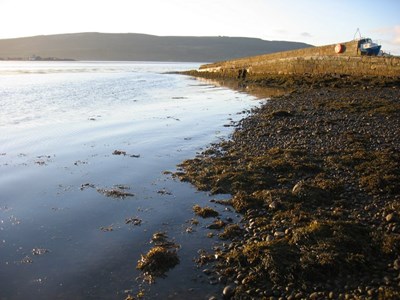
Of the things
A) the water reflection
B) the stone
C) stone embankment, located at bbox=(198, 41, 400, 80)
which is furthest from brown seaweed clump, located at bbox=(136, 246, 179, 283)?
stone embankment, located at bbox=(198, 41, 400, 80)

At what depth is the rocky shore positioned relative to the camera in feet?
20.5

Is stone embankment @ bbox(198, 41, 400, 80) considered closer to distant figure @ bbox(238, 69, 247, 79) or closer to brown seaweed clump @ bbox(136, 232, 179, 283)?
distant figure @ bbox(238, 69, 247, 79)

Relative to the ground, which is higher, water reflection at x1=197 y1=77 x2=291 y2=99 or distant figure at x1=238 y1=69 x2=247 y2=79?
distant figure at x1=238 y1=69 x2=247 y2=79

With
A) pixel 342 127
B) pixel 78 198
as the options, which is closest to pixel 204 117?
pixel 342 127

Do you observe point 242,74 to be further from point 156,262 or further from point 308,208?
point 156,262

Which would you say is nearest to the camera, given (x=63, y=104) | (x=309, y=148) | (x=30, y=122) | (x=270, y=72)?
(x=309, y=148)

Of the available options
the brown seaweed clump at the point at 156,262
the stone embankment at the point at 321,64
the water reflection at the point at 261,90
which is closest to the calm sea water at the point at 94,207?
the brown seaweed clump at the point at 156,262

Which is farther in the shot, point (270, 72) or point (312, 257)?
point (270, 72)

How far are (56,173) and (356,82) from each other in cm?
2867

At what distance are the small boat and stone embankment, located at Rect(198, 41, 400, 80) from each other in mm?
667

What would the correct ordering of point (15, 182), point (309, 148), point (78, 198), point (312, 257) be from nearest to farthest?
point (312, 257) < point (78, 198) < point (15, 182) < point (309, 148)

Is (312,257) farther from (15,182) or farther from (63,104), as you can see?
(63,104)

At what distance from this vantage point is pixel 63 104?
3161 cm

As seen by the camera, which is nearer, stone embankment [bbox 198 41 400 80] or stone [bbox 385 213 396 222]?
stone [bbox 385 213 396 222]
